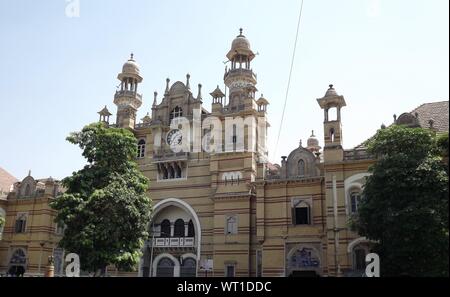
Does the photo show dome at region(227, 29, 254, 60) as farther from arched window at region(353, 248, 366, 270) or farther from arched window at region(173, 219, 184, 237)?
arched window at region(353, 248, 366, 270)

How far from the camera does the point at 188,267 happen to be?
3428 centimetres

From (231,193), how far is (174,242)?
20.3 ft

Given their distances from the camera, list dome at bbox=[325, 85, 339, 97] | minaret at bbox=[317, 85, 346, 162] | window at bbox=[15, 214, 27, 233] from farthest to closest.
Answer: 1. window at bbox=[15, 214, 27, 233]
2. dome at bbox=[325, 85, 339, 97]
3. minaret at bbox=[317, 85, 346, 162]

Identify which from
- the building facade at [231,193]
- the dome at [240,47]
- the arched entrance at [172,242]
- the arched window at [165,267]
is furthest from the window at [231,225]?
the dome at [240,47]

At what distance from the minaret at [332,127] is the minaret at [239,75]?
7889 millimetres

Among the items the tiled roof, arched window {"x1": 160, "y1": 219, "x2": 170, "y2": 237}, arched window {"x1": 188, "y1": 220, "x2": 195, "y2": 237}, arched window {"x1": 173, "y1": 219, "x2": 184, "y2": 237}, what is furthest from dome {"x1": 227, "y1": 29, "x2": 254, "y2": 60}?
arched window {"x1": 160, "y1": 219, "x2": 170, "y2": 237}

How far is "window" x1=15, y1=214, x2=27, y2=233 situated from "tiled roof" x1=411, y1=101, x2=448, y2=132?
33.9 metres

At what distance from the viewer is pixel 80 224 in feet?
76.8

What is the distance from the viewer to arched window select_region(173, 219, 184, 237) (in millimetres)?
35594

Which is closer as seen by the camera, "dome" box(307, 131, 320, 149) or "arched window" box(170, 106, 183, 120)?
"arched window" box(170, 106, 183, 120)

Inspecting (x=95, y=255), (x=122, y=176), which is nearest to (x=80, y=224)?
(x=95, y=255)

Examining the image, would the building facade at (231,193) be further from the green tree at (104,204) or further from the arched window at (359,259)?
the green tree at (104,204)
